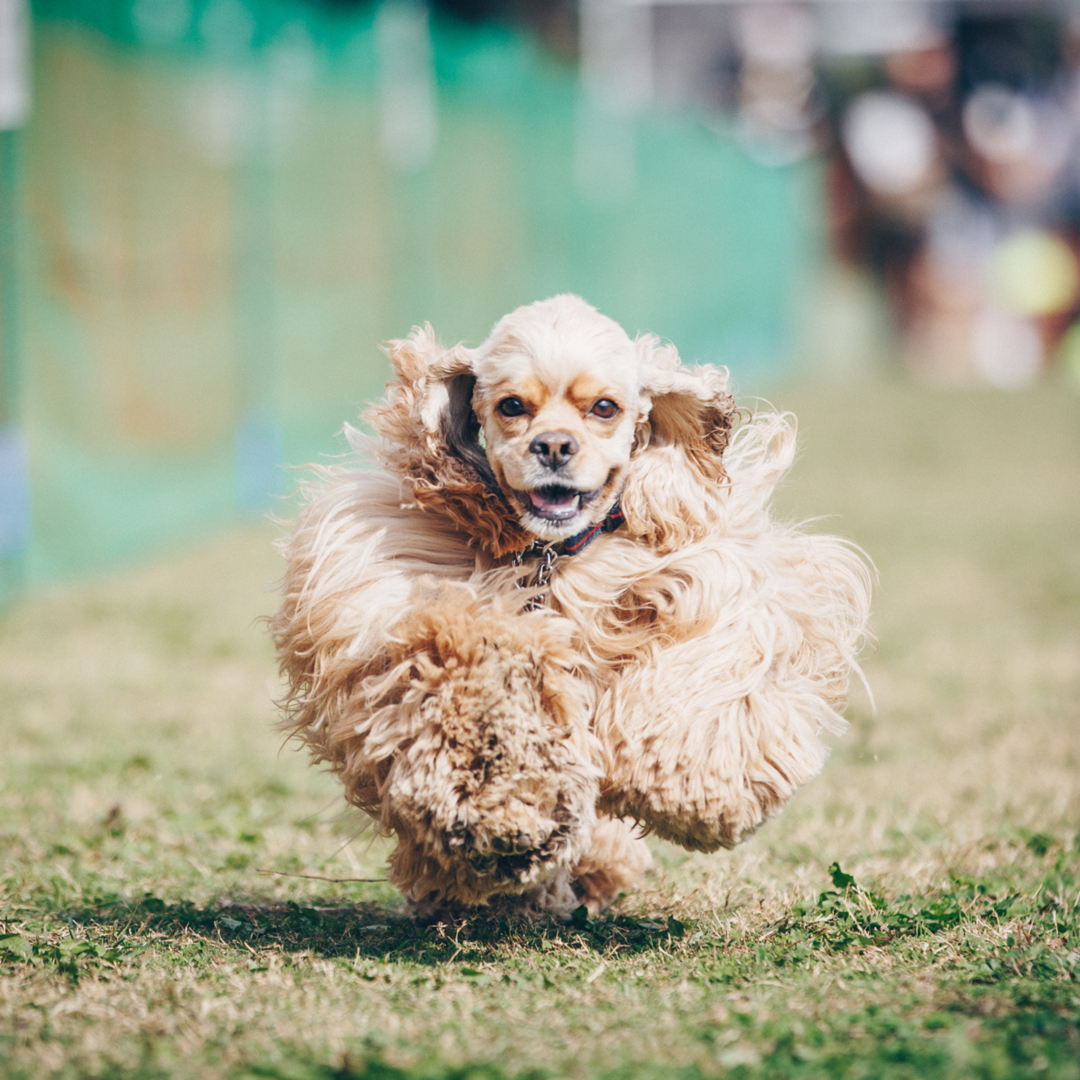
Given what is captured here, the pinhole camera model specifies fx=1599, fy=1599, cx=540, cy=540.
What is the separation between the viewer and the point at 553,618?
363 cm

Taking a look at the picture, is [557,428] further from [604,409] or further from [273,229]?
[273,229]

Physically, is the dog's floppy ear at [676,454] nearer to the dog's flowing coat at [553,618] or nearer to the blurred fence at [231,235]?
the dog's flowing coat at [553,618]

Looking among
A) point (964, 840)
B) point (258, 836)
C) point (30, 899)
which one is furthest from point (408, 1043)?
point (964, 840)

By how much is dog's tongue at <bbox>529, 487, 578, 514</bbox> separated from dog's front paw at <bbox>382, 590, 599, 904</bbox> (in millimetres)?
253

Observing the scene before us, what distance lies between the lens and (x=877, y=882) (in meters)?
4.22

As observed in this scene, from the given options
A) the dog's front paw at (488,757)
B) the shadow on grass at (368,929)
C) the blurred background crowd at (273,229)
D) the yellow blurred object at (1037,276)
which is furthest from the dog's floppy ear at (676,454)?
the yellow blurred object at (1037,276)

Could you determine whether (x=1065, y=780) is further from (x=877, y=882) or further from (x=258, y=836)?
(x=258, y=836)

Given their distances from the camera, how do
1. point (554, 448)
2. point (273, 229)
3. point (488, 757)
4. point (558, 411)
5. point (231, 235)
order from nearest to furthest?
point (488, 757) < point (554, 448) < point (558, 411) < point (231, 235) < point (273, 229)

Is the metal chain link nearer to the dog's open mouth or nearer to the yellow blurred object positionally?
the dog's open mouth

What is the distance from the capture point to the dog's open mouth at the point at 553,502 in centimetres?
360

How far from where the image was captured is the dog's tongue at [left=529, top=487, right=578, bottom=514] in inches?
142

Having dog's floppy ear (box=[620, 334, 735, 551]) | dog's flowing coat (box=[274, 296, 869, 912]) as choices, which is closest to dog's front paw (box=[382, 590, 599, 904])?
dog's flowing coat (box=[274, 296, 869, 912])

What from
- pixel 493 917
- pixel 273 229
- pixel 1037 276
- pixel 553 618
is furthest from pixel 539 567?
pixel 1037 276

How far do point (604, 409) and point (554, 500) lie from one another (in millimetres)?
261
